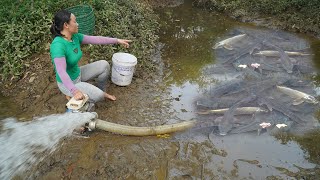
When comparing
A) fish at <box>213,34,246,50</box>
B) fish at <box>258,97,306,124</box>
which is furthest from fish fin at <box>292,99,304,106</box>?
fish at <box>213,34,246,50</box>

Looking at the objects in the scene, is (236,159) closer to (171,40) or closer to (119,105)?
(119,105)

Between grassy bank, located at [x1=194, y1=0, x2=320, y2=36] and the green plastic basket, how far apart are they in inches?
199

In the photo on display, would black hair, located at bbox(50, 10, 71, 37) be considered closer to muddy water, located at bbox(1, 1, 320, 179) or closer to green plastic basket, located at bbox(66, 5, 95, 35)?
muddy water, located at bbox(1, 1, 320, 179)

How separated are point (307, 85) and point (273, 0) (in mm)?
4532

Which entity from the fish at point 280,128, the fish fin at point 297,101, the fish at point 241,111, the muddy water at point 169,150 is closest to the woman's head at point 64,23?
the muddy water at point 169,150

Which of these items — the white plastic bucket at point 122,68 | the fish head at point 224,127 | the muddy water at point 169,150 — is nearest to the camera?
the muddy water at point 169,150

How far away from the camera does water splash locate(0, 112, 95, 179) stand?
425cm

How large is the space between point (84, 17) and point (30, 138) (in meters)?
2.65

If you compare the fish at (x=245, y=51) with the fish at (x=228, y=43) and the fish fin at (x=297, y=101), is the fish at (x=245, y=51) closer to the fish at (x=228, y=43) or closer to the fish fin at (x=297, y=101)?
the fish at (x=228, y=43)

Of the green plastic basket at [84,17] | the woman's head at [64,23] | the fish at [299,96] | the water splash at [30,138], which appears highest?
the woman's head at [64,23]

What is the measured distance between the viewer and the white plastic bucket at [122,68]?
220 inches

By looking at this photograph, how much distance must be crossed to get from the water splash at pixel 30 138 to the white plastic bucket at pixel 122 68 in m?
1.23

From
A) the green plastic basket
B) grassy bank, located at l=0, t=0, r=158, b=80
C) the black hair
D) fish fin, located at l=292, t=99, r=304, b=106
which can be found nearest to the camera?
the black hair

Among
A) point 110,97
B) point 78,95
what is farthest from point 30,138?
point 110,97
